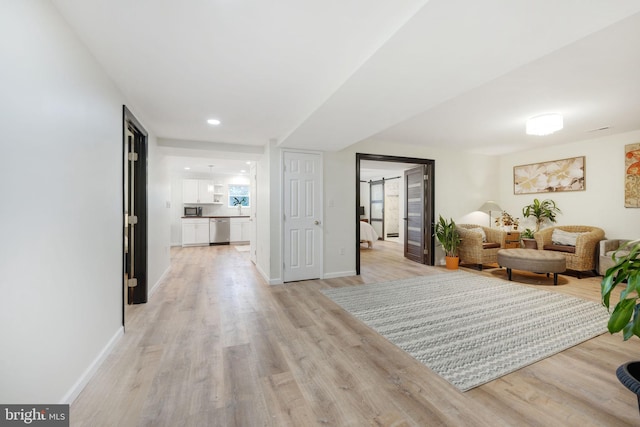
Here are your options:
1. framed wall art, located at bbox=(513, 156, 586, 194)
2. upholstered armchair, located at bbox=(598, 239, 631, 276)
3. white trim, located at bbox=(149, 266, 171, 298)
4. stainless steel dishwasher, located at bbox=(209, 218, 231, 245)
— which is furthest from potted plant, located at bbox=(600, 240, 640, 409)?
stainless steel dishwasher, located at bbox=(209, 218, 231, 245)

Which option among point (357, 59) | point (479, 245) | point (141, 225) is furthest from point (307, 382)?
point (479, 245)

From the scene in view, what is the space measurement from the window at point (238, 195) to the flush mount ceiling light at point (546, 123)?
8262 millimetres

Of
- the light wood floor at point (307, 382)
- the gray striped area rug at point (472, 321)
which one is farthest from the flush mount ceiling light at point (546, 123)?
the light wood floor at point (307, 382)

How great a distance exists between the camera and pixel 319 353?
2.08 m

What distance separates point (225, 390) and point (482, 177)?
6336 mm

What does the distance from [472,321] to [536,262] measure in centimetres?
219

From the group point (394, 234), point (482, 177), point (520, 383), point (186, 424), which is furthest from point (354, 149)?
point (394, 234)

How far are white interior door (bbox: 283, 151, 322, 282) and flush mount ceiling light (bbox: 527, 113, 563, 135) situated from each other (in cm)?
298

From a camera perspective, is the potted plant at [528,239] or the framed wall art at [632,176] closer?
the framed wall art at [632,176]

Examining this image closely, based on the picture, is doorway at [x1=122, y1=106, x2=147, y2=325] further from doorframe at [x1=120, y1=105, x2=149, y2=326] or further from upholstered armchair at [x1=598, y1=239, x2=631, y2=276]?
upholstered armchair at [x1=598, y1=239, x2=631, y2=276]

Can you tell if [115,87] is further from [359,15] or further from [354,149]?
[354,149]

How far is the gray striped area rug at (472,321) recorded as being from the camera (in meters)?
1.96

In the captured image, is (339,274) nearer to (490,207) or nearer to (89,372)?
(89,372)

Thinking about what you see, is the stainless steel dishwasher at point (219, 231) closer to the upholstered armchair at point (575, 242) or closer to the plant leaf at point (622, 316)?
the upholstered armchair at point (575, 242)
